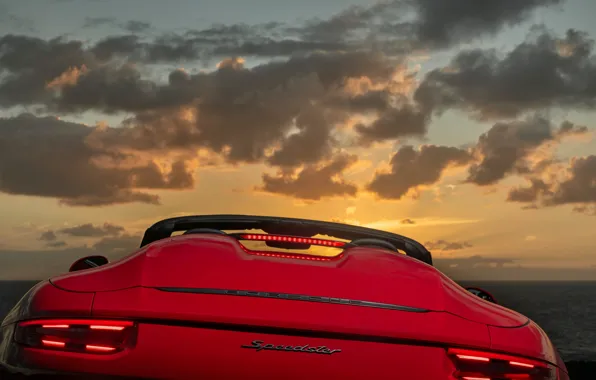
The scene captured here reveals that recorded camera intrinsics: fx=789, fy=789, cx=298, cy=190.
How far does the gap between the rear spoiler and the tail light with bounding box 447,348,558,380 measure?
5.58 ft

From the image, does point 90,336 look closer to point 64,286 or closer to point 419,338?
point 64,286

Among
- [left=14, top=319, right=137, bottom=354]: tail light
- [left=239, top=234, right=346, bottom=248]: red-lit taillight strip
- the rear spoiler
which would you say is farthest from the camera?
the rear spoiler

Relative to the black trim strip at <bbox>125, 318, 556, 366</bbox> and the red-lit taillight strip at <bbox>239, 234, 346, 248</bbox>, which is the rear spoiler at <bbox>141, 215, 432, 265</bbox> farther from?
the black trim strip at <bbox>125, 318, 556, 366</bbox>

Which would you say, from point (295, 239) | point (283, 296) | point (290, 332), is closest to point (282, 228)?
point (295, 239)

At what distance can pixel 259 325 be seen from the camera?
253 cm

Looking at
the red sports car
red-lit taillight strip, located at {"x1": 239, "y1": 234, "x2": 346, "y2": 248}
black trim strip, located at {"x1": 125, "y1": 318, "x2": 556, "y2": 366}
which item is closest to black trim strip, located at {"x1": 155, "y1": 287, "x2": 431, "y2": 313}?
the red sports car

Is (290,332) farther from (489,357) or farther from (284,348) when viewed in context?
(489,357)

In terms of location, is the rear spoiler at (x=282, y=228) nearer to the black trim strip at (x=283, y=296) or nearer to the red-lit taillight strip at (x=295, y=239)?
the red-lit taillight strip at (x=295, y=239)

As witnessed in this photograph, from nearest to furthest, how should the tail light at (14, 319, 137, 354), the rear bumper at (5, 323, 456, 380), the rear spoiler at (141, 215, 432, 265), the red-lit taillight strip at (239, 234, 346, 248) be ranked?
the rear bumper at (5, 323, 456, 380) < the tail light at (14, 319, 137, 354) < the red-lit taillight strip at (239, 234, 346, 248) < the rear spoiler at (141, 215, 432, 265)

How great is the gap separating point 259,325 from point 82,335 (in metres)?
0.61

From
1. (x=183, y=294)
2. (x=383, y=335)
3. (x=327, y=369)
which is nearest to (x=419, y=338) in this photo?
(x=383, y=335)

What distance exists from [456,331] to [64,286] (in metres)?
1.39

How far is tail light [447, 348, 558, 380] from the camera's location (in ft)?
8.77

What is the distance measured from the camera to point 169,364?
253 centimetres
